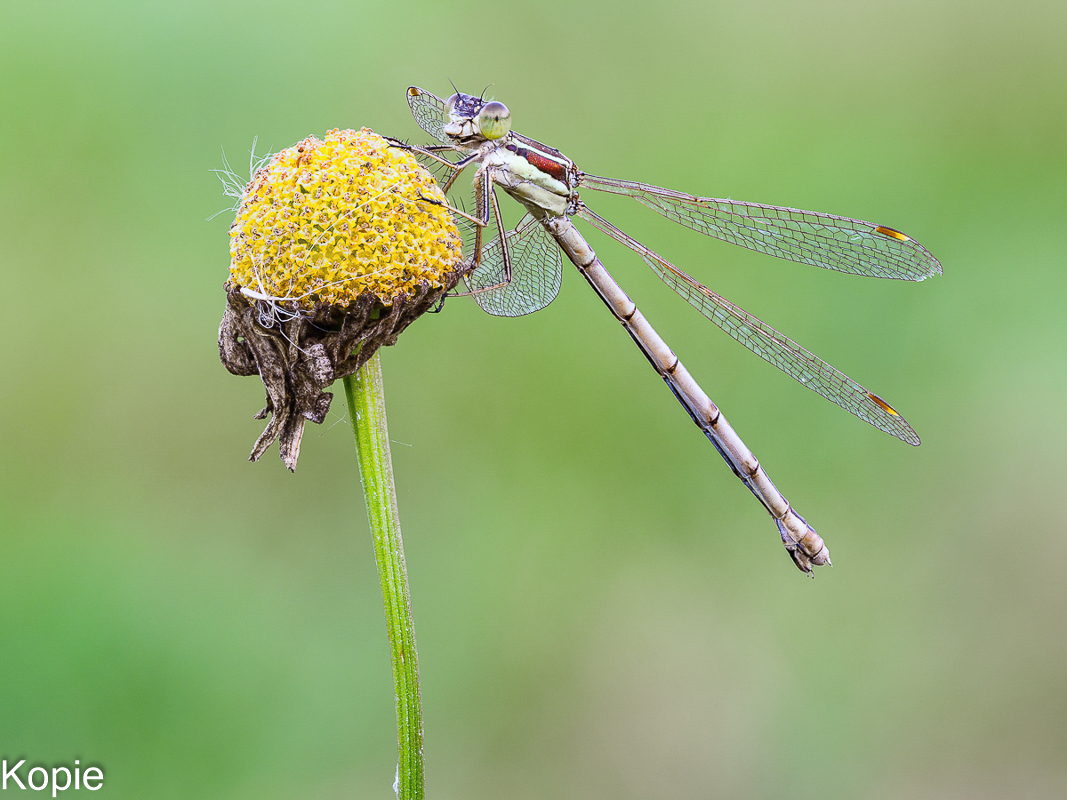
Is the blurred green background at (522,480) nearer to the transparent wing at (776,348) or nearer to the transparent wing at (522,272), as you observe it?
the transparent wing at (522,272)

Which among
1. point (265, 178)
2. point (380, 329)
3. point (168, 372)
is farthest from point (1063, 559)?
point (168, 372)

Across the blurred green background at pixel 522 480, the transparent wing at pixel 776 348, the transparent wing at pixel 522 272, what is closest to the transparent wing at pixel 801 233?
the transparent wing at pixel 776 348

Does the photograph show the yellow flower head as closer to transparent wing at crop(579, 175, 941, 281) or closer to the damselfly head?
the damselfly head

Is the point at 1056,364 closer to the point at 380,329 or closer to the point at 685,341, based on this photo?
the point at 685,341

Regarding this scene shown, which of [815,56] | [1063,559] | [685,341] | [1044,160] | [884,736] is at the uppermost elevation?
[815,56]

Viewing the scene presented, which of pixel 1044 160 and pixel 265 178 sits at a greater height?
pixel 1044 160

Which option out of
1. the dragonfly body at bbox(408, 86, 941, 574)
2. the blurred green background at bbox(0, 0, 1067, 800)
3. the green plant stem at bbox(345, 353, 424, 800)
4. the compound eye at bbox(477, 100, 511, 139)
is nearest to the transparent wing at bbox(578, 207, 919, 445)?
the dragonfly body at bbox(408, 86, 941, 574)

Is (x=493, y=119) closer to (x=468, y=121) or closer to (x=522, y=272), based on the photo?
(x=468, y=121)
